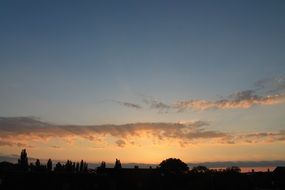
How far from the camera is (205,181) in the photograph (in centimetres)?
7994

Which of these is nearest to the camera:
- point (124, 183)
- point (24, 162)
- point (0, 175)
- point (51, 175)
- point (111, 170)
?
point (0, 175)

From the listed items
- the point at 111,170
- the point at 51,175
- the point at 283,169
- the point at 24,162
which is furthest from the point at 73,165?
the point at 283,169

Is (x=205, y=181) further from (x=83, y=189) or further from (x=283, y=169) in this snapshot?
(x=283, y=169)

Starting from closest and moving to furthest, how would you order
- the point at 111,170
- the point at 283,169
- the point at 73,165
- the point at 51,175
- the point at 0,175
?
the point at 0,175, the point at 51,175, the point at 111,170, the point at 73,165, the point at 283,169

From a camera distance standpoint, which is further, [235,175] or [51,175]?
[235,175]

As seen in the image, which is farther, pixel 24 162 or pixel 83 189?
pixel 24 162

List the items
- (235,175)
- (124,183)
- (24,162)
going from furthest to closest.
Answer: (24,162), (235,175), (124,183)

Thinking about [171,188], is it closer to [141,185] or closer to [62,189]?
[141,185]

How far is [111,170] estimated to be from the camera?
89.9 metres

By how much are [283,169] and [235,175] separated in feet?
135

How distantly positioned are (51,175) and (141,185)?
60.9ft

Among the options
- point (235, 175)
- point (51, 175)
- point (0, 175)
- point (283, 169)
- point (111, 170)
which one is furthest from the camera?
point (283, 169)

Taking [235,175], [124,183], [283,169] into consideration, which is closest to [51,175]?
[124,183]

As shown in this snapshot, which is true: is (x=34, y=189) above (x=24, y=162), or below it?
below
